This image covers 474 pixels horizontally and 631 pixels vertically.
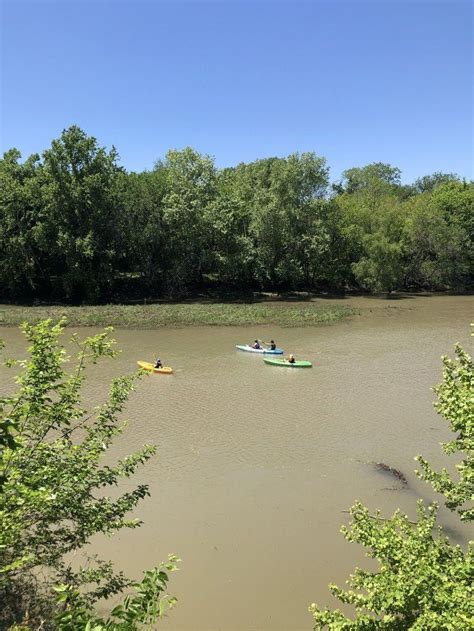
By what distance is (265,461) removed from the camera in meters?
15.7

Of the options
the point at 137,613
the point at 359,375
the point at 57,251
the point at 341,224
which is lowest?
the point at 359,375

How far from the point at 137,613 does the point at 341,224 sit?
56175mm

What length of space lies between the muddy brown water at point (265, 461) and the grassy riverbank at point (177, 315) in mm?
6476

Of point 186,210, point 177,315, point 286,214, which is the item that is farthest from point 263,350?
point 286,214

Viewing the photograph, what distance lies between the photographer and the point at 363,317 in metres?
41.5

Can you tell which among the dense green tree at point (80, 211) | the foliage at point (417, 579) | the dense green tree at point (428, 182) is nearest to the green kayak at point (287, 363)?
the foliage at point (417, 579)

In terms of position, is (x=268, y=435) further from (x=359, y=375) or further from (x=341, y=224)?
(x=341, y=224)

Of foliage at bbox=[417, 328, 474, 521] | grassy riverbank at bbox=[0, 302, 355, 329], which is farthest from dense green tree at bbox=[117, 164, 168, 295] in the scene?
→ foliage at bbox=[417, 328, 474, 521]

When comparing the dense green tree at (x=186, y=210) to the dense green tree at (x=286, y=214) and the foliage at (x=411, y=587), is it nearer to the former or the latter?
the dense green tree at (x=286, y=214)

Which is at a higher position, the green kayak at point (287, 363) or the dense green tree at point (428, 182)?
the dense green tree at point (428, 182)

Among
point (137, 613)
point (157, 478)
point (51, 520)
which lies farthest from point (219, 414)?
point (137, 613)

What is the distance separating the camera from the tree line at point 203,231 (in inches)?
1794

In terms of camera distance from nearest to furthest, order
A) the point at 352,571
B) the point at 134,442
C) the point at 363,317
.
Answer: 1. the point at 352,571
2. the point at 134,442
3. the point at 363,317

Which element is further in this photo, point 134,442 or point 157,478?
point 134,442
